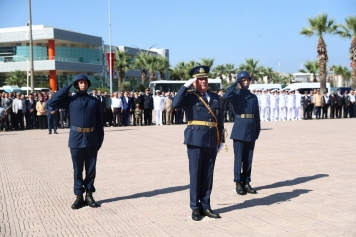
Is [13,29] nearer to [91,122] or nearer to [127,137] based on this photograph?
[127,137]

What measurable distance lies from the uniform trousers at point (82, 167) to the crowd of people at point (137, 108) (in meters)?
11.7

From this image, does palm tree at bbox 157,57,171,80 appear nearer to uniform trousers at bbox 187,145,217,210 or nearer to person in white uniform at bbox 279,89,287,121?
person in white uniform at bbox 279,89,287,121

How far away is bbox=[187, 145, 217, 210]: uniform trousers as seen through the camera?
646 cm

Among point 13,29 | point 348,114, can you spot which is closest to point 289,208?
point 348,114

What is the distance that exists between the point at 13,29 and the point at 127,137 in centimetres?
4988

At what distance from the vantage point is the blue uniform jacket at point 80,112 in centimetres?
718

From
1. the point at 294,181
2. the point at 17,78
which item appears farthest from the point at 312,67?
the point at 294,181

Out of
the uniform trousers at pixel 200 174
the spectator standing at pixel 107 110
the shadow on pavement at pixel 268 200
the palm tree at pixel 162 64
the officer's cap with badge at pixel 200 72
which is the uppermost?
the palm tree at pixel 162 64

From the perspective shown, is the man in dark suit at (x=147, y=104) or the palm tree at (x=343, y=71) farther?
the palm tree at (x=343, y=71)

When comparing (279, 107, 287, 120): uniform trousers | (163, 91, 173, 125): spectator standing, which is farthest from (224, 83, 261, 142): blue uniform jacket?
(279, 107, 287, 120): uniform trousers

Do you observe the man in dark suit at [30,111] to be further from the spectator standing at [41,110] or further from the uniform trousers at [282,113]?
the uniform trousers at [282,113]

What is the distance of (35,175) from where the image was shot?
10.0 metres

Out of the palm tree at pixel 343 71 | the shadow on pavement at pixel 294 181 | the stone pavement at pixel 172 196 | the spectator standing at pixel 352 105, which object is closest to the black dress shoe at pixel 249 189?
the stone pavement at pixel 172 196

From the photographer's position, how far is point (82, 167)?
7293 mm
